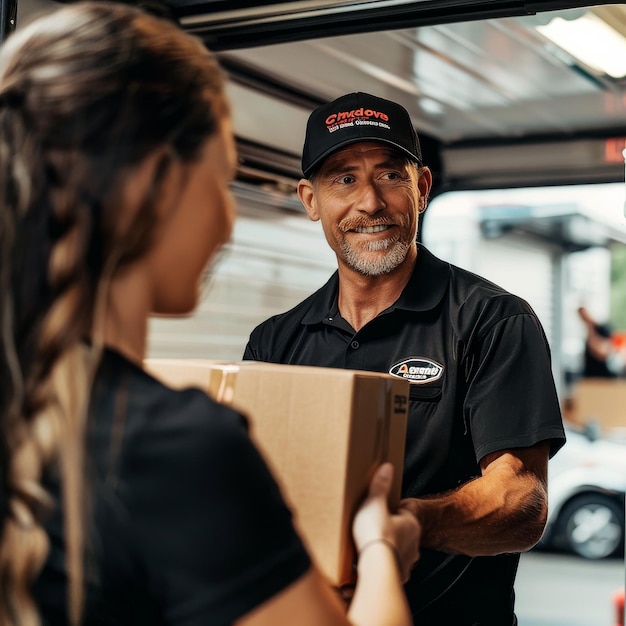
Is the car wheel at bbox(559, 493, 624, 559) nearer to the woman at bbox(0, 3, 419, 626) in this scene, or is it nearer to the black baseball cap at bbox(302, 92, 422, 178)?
the black baseball cap at bbox(302, 92, 422, 178)

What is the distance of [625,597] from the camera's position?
5.11 meters

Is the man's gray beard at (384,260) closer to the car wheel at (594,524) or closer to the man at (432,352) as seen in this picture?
the man at (432,352)

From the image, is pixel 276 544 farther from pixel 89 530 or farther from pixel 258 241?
pixel 258 241

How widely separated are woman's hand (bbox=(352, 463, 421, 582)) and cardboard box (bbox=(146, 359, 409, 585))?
15mm

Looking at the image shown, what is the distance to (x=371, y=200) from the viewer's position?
2242 millimetres

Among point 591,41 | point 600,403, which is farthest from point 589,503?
point 591,41

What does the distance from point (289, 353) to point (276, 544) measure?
1.37 meters

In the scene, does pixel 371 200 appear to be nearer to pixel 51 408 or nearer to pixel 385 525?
pixel 385 525

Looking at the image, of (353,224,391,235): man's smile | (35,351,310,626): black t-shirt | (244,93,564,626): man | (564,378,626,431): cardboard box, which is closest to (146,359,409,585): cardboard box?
(244,93,564,626): man

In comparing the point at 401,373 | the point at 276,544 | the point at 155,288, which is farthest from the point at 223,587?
the point at 401,373

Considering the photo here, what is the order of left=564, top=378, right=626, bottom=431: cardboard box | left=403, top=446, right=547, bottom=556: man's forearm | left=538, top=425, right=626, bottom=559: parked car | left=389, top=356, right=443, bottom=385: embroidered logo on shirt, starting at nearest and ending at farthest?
left=403, top=446, right=547, bottom=556: man's forearm, left=389, top=356, right=443, bottom=385: embroidered logo on shirt, left=538, top=425, right=626, bottom=559: parked car, left=564, top=378, right=626, bottom=431: cardboard box

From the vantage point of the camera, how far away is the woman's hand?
4.07 ft

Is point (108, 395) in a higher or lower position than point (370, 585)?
higher

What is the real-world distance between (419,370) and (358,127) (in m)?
0.61
